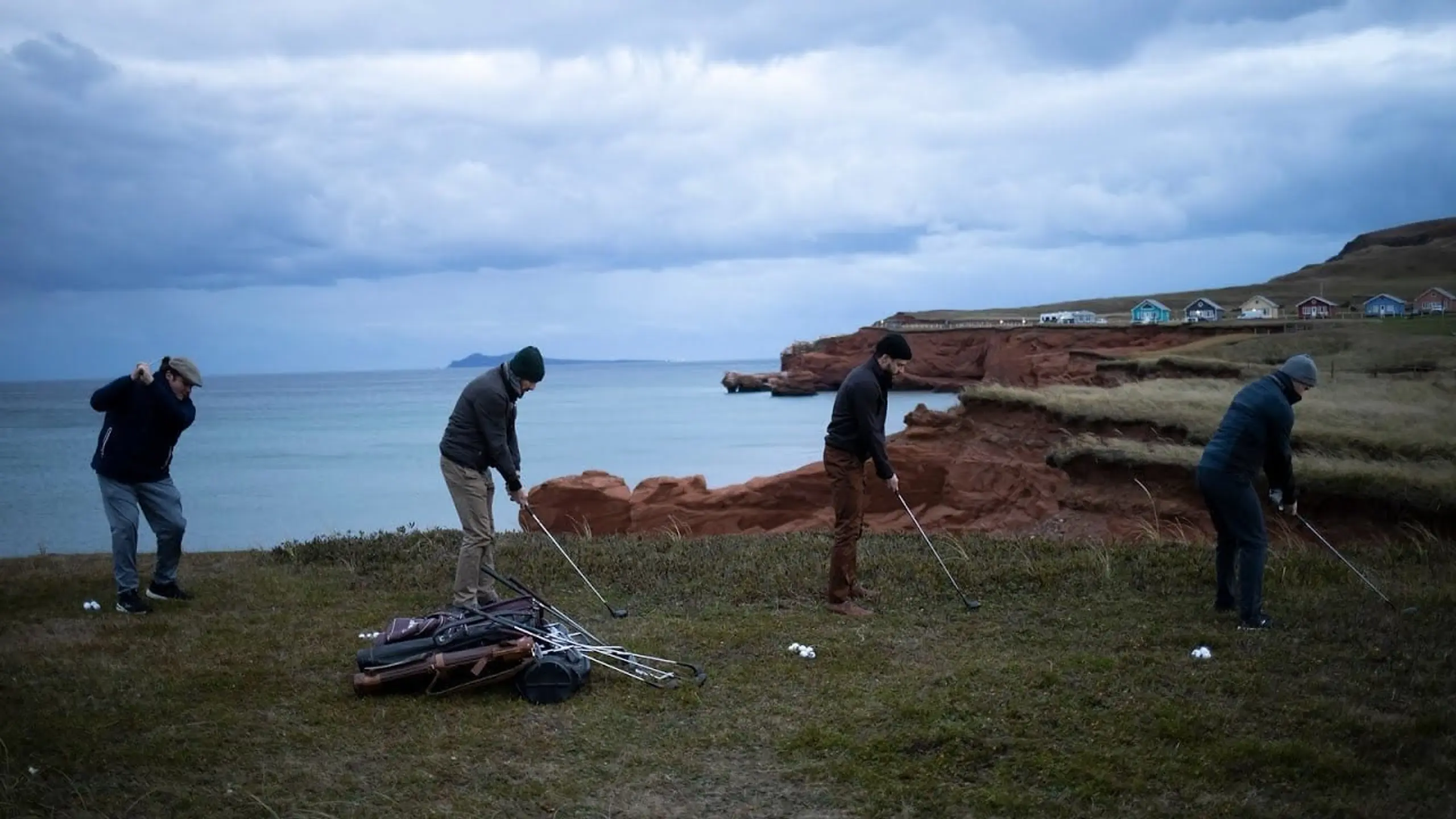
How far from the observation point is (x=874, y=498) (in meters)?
21.8

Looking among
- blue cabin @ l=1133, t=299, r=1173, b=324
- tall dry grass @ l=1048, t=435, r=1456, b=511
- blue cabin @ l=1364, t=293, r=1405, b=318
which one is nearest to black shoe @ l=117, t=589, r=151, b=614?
tall dry grass @ l=1048, t=435, r=1456, b=511

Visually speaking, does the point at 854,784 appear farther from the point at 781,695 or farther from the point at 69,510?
the point at 69,510

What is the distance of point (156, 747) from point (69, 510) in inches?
1216

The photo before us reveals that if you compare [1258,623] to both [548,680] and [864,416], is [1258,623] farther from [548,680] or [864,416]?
[548,680]

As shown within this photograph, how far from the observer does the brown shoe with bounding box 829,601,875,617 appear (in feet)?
32.5

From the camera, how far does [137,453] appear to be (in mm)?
10383

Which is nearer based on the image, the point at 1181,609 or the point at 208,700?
the point at 208,700

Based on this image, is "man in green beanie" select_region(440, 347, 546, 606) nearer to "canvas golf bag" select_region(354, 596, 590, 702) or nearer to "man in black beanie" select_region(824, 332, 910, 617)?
"canvas golf bag" select_region(354, 596, 590, 702)

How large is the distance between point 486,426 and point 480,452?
0.29 m

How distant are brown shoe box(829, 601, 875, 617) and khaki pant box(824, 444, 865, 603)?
5 centimetres

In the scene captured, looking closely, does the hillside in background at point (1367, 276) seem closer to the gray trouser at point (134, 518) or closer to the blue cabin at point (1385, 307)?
the blue cabin at point (1385, 307)

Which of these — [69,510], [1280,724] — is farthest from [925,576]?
[69,510]

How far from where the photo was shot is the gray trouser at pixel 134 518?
407 inches

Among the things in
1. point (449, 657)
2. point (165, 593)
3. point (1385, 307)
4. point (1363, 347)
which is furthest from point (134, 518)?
point (1385, 307)
